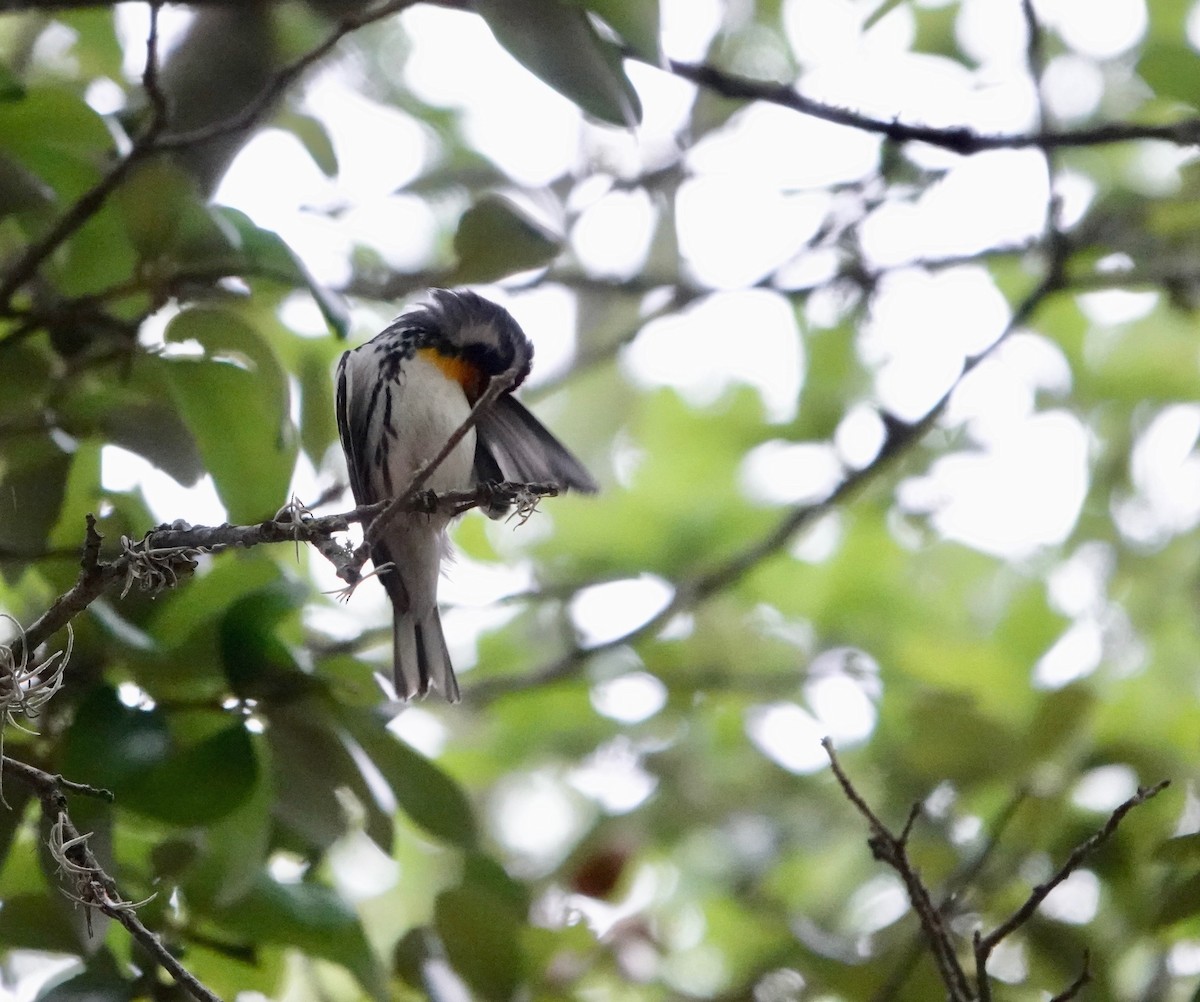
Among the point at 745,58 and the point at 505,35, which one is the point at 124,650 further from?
the point at 745,58

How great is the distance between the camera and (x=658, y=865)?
4.66 m

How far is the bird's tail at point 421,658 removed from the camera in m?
2.84

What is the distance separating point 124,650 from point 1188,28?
3.39 metres

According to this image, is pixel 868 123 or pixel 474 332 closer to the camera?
pixel 868 123

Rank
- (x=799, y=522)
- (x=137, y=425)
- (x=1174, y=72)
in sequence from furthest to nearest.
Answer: (x=799, y=522)
(x=1174, y=72)
(x=137, y=425)

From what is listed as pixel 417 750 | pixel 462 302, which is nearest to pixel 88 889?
pixel 417 750

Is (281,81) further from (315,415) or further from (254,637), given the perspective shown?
(254,637)

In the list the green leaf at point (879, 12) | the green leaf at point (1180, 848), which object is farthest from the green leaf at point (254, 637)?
the green leaf at point (879, 12)

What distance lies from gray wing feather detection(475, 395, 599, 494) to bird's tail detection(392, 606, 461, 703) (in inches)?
14.2

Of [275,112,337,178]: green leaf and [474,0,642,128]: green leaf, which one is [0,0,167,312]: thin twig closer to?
[474,0,642,128]: green leaf

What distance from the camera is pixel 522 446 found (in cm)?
280

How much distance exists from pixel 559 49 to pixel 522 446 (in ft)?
3.00

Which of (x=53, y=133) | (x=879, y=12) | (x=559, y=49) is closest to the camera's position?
(x=559, y=49)

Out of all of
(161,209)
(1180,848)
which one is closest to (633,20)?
(161,209)
